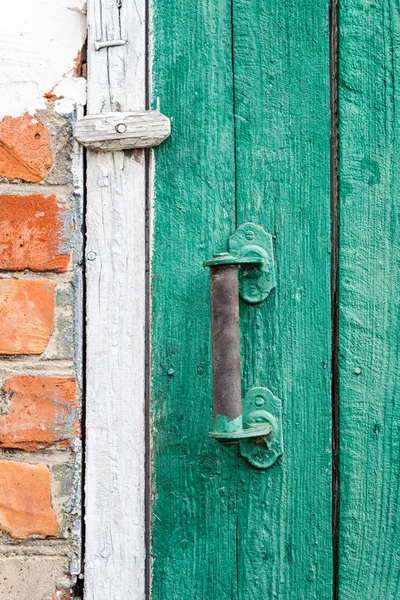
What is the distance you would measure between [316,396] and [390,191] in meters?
0.34

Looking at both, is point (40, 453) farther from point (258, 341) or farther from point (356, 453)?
point (356, 453)


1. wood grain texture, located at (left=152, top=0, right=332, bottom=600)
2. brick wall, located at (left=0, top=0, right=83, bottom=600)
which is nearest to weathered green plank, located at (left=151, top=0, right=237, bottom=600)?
wood grain texture, located at (left=152, top=0, right=332, bottom=600)

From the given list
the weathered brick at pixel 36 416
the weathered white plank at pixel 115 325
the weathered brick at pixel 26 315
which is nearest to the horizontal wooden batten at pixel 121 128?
the weathered white plank at pixel 115 325

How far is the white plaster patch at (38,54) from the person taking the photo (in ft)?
3.28

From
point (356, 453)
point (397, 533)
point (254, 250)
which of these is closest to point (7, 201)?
point (254, 250)

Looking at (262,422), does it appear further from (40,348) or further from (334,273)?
(40,348)

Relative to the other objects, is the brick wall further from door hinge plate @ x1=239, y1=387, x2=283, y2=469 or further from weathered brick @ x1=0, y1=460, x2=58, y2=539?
door hinge plate @ x1=239, y1=387, x2=283, y2=469

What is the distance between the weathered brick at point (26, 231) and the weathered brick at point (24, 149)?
0.04 m

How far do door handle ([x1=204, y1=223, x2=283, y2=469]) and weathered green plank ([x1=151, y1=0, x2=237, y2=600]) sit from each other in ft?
0.12

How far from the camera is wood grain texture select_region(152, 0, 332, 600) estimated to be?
0.97 meters

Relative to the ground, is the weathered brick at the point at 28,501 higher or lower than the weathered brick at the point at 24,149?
lower

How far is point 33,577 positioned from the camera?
0.97 m

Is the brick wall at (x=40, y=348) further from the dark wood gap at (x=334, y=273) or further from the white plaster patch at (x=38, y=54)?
the dark wood gap at (x=334, y=273)

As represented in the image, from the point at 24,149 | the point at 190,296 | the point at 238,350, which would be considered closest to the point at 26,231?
the point at 24,149
